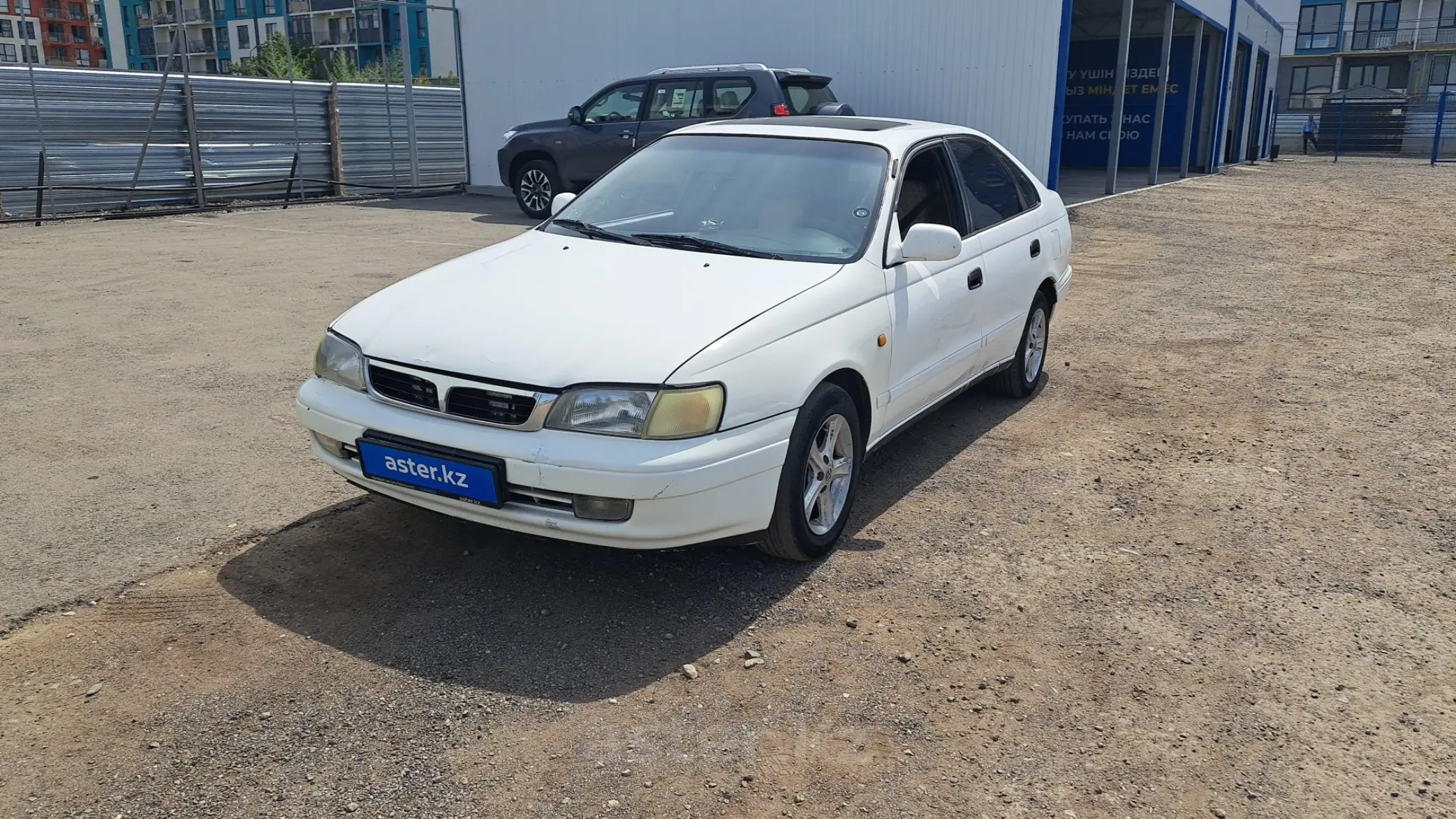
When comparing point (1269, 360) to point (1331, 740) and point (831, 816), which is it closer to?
point (1331, 740)

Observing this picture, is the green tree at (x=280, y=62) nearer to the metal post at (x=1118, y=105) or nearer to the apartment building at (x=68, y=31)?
the metal post at (x=1118, y=105)

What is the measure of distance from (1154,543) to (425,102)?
21258 mm

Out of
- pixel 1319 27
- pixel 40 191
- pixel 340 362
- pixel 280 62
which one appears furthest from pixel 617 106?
pixel 1319 27

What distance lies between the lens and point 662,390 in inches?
129

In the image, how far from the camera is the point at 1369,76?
198 ft

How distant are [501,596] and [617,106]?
11.6 metres

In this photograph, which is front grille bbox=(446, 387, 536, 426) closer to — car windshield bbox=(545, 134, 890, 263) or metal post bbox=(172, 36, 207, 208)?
car windshield bbox=(545, 134, 890, 263)

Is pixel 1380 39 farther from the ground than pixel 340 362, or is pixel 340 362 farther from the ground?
pixel 1380 39

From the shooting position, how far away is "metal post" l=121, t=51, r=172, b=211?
16.5 m

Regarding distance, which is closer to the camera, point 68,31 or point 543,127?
point 543,127

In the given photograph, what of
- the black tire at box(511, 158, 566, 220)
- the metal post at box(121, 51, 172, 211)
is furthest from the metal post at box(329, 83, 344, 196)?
the black tire at box(511, 158, 566, 220)

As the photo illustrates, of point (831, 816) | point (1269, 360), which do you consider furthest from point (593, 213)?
point (1269, 360)

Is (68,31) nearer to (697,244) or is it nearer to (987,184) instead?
(987,184)

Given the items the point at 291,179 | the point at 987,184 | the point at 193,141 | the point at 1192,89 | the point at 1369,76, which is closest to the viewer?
the point at 987,184
